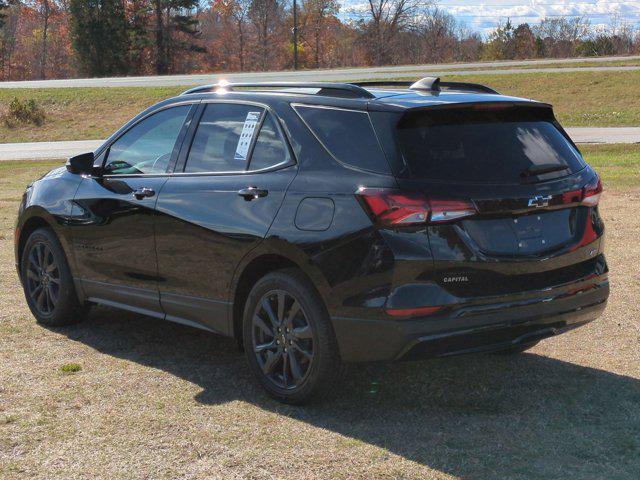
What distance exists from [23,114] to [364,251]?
105 feet

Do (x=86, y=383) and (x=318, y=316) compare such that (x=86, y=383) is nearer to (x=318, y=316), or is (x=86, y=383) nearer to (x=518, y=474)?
(x=318, y=316)

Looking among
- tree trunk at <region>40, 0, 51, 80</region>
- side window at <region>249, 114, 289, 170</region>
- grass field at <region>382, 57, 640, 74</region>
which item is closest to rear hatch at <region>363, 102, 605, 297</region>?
side window at <region>249, 114, 289, 170</region>

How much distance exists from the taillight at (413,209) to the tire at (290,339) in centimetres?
63

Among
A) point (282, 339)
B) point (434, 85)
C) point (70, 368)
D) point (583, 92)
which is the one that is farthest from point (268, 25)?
point (282, 339)

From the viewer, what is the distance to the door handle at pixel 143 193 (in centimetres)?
575

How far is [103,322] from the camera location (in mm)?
7023

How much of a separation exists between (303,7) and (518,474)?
6700 cm

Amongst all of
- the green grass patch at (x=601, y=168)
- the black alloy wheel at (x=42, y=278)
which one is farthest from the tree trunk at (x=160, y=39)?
the black alloy wheel at (x=42, y=278)

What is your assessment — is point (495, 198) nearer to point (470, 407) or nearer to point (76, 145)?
point (470, 407)

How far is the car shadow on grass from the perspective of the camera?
13.9 ft

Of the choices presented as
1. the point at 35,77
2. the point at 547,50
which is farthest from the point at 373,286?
the point at 35,77

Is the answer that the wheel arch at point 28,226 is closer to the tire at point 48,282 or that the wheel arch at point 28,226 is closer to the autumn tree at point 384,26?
the tire at point 48,282

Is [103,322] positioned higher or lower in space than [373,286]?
lower

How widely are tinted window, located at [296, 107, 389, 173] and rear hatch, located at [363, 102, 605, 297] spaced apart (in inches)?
5.3
